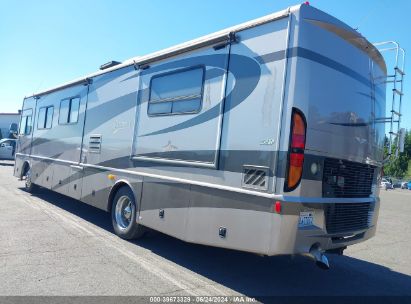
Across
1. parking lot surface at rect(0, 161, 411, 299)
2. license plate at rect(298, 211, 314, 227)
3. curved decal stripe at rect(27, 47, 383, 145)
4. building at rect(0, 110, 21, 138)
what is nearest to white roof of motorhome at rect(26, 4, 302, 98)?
curved decal stripe at rect(27, 47, 383, 145)

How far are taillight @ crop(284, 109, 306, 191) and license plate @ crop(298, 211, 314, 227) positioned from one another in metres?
0.35

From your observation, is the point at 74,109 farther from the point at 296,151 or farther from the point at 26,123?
the point at 296,151

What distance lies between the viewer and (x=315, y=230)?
445 cm

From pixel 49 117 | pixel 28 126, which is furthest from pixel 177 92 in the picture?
pixel 28 126

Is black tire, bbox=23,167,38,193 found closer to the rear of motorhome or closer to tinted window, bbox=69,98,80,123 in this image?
tinted window, bbox=69,98,80,123

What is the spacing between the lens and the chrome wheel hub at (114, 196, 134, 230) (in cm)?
668

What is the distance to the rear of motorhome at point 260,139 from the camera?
4289 mm

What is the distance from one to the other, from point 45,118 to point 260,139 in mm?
8090

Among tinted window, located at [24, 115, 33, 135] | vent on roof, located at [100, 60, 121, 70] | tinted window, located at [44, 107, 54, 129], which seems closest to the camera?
vent on roof, located at [100, 60, 121, 70]

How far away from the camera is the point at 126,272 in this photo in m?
4.97

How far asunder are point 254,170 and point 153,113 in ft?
7.82

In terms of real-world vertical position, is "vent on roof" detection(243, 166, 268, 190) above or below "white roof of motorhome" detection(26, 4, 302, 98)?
below

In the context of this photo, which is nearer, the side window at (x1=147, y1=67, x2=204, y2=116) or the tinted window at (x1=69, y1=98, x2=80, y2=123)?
the side window at (x1=147, y1=67, x2=204, y2=116)

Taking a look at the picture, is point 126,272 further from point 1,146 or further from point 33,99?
point 1,146
